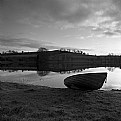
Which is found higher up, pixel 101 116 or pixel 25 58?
pixel 25 58

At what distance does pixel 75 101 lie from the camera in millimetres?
13758

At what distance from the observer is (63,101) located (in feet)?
45.0

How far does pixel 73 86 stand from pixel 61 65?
39233 mm

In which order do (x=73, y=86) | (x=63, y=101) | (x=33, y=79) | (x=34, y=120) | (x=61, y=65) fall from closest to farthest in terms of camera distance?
(x=34, y=120) → (x=63, y=101) → (x=73, y=86) → (x=33, y=79) → (x=61, y=65)

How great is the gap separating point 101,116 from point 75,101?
12.5 ft

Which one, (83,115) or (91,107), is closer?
(83,115)

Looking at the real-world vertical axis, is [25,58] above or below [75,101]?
above

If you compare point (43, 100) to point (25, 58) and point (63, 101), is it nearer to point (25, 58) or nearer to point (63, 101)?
point (63, 101)

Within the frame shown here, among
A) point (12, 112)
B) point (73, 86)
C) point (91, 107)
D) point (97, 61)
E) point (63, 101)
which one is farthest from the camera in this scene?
point (97, 61)

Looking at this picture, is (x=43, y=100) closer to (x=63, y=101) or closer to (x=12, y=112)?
(x=63, y=101)

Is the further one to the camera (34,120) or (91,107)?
(91,107)

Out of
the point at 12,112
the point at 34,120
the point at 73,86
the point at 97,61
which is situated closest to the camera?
the point at 34,120

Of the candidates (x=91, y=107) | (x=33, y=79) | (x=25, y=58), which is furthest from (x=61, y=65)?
(x=91, y=107)

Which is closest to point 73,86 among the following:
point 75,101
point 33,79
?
point 75,101
